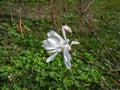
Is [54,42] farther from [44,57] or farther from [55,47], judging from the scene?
[44,57]

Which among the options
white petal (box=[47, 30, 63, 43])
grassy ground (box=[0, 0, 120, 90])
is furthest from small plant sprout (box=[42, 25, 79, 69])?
grassy ground (box=[0, 0, 120, 90])

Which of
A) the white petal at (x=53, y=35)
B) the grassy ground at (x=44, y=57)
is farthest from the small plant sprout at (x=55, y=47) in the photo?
the grassy ground at (x=44, y=57)

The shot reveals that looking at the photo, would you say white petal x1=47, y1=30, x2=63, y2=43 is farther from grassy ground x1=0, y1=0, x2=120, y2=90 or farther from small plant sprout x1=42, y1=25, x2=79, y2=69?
grassy ground x1=0, y1=0, x2=120, y2=90

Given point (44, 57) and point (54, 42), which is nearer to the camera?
point (54, 42)

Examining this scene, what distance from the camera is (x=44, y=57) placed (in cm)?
470

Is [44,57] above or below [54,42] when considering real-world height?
below

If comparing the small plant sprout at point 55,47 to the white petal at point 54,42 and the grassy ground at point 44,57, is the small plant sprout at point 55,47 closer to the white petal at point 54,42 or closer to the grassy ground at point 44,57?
the white petal at point 54,42

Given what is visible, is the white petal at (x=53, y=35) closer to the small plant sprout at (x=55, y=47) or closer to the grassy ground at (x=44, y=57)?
the small plant sprout at (x=55, y=47)

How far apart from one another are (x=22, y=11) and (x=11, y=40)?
1.27 meters

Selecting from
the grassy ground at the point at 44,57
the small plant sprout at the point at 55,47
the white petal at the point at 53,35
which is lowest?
the grassy ground at the point at 44,57

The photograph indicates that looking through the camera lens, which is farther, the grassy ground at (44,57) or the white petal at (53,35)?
the grassy ground at (44,57)

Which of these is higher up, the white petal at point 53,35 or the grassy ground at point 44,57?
the white petal at point 53,35

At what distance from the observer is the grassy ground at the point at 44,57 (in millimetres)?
4109

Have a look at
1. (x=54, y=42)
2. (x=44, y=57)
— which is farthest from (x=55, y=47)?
(x=44, y=57)
